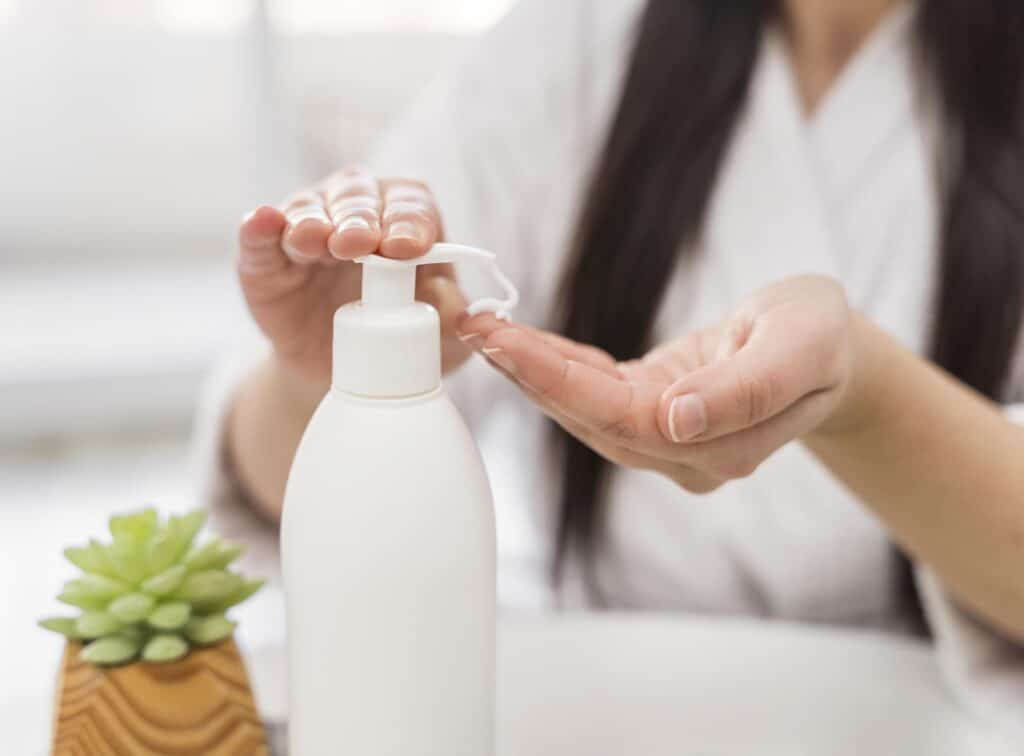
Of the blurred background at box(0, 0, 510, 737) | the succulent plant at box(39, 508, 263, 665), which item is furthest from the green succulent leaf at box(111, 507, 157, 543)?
the blurred background at box(0, 0, 510, 737)

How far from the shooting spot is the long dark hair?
781 mm

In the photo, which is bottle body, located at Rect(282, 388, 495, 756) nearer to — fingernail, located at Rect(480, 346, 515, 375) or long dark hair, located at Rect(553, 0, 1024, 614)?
fingernail, located at Rect(480, 346, 515, 375)

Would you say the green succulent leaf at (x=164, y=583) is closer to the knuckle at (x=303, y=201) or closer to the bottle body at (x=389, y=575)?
the bottle body at (x=389, y=575)

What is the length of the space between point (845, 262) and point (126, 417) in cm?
162

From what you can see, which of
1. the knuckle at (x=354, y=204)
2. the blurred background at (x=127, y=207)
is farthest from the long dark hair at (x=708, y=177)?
the blurred background at (x=127, y=207)

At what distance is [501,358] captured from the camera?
0.44 m

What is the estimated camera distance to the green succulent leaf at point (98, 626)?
46cm

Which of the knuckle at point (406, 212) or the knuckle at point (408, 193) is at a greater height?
the knuckle at point (408, 193)

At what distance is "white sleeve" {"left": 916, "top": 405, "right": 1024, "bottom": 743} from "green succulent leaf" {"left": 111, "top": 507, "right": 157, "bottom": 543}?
0.44m

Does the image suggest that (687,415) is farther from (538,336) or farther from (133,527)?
(133,527)

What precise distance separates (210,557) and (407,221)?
16 cm

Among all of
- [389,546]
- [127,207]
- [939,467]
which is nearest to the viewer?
[389,546]

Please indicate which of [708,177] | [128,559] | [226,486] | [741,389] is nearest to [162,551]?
[128,559]

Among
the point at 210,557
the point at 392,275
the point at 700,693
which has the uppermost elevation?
the point at 392,275
